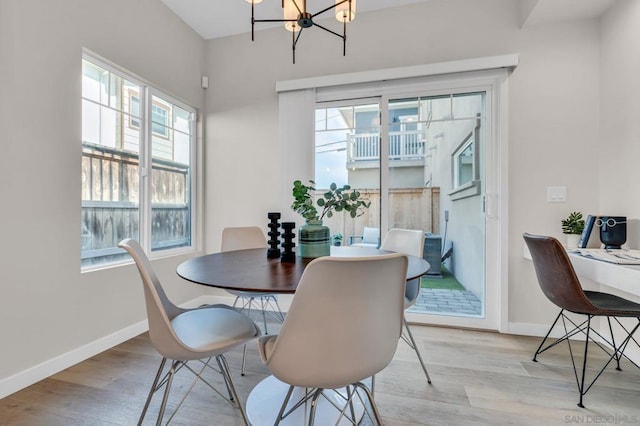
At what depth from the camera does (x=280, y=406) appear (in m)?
1.58

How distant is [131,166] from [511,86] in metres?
3.19

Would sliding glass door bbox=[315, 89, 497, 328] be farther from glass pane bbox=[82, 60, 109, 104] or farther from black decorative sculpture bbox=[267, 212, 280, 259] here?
glass pane bbox=[82, 60, 109, 104]

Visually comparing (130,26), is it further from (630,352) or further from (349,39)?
(630,352)

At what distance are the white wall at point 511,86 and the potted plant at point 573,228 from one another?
11 cm

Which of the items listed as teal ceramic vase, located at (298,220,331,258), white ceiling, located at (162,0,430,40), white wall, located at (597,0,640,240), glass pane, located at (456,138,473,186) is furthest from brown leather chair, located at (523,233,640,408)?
white ceiling, located at (162,0,430,40)

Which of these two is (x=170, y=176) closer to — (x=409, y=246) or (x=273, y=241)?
(x=273, y=241)

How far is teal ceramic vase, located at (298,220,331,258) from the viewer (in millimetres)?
1708

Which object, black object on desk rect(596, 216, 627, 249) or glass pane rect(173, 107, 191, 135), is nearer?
black object on desk rect(596, 216, 627, 249)

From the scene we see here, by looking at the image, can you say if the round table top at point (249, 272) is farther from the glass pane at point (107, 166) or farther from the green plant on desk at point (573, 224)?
the green plant on desk at point (573, 224)

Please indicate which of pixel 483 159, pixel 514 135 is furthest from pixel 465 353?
pixel 514 135

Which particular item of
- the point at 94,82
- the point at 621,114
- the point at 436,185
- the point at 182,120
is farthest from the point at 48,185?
the point at 621,114

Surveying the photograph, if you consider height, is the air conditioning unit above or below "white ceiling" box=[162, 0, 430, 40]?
below

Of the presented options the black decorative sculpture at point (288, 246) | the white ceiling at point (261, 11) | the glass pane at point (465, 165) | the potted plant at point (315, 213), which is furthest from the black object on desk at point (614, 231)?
the black decorative sculpture at point (288, 246)

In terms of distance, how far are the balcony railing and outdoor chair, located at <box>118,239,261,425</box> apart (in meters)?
1.94
